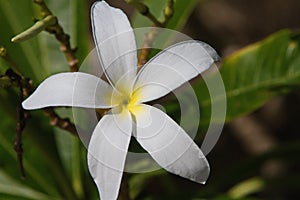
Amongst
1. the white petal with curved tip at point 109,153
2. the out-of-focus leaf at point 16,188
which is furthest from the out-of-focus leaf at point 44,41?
the white petal with curved tip at point 109,153

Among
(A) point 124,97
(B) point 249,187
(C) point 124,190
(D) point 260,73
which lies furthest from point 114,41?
(B) point 249,187

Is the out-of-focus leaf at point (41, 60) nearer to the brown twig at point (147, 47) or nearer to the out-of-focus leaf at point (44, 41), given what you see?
the out-of-focus leaf at point (44, 41)

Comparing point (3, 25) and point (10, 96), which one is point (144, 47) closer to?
point (10, 96)

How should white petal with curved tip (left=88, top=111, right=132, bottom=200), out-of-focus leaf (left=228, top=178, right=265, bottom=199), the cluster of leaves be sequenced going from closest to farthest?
white petal with curved tip (left=88, top=111, right=132, bottom=200)
the cluster of leaves
out-of-focus leaf (left=228, top=178, right=265, bottom=199)

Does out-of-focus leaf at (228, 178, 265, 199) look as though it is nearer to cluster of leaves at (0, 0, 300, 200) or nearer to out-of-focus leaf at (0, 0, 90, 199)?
cluster of leaves at (0, 0, 300, 200)

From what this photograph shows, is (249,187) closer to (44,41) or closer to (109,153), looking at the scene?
(44,41)

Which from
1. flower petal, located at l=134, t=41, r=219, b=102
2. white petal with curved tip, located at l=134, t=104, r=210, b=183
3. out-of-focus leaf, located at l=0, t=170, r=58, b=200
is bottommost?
out-of-focus leaf, located at l=0, t=170, r=58, b=200

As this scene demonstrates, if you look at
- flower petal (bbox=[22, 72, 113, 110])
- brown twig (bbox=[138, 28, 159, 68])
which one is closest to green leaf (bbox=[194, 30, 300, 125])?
brown twig (bbox=[138, 28, 159, 68])
